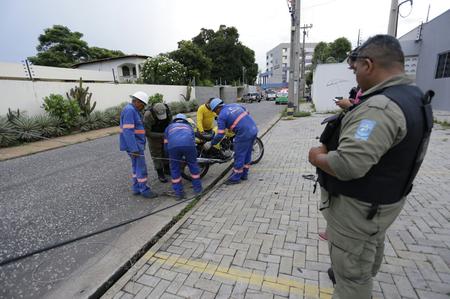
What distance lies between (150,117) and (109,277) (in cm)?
291

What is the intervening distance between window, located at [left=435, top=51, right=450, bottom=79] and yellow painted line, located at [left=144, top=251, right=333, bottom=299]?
12144 millimetres

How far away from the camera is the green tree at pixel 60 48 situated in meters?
33.2

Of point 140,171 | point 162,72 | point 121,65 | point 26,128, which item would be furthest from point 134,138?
point 121,65

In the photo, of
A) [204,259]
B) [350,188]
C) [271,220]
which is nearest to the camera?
[350,188]

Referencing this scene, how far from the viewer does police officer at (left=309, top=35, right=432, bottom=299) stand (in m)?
1.29

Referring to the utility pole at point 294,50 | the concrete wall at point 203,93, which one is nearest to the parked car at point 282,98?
the concrete wall at point 203,93

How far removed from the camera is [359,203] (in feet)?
4.83

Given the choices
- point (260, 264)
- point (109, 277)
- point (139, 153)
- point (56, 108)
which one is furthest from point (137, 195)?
point (56, 108)

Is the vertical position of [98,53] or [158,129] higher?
[98,53]

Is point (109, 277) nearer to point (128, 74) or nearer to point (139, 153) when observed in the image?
point (139, 153)

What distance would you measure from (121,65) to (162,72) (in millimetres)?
12716

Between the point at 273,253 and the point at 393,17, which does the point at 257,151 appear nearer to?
the point at 273,253

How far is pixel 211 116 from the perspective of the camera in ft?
18.7

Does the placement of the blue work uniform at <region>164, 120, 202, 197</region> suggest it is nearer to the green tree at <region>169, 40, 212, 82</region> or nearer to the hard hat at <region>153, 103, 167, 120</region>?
the hard hat at <region>153, 103, 167, 120</region>
